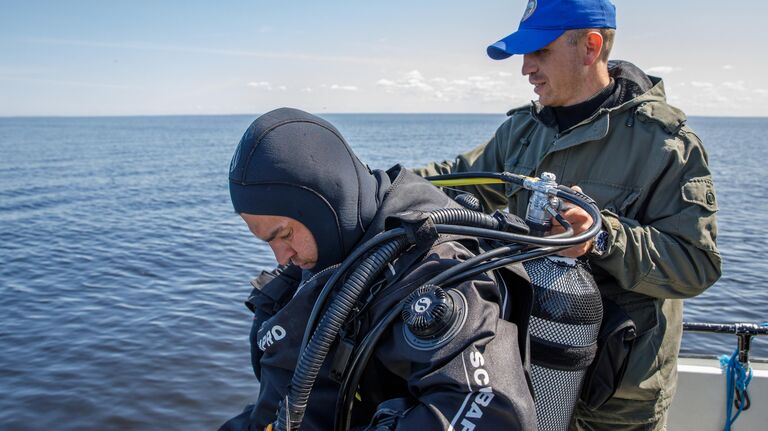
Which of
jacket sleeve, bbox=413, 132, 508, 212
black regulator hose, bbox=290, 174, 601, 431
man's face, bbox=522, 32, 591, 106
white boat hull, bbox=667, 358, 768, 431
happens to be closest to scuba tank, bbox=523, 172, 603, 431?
black regulator hose, bbox=290, 174, 601, 431

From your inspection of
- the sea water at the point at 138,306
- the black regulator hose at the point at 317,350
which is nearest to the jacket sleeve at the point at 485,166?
the black regulator hose at the point at 317,350

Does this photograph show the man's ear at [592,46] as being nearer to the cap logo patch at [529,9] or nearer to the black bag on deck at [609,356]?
the cap logo patch at [529,9]

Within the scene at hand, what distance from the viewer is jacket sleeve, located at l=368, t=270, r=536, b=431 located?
1735 millimetres

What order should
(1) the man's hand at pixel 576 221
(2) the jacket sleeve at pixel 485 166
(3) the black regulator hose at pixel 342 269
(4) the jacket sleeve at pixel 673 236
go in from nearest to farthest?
(3) the black regulator hose at pixel 342 269, (1) the man's hand at pixel 576 221, (4) the jacket sleeve at pixel 673 236, (2) the jacket sleeve at pixel 485 166

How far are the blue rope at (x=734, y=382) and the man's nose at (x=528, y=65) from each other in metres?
2.21

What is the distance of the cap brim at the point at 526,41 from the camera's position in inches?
114

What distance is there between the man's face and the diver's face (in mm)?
1506

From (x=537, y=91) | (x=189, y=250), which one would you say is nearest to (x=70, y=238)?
(x=189, y=250)

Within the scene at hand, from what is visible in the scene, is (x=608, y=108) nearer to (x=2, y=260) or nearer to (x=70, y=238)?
(x=2, y=260)

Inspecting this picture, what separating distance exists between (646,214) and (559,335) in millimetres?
931

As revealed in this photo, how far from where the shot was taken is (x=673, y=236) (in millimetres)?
2619

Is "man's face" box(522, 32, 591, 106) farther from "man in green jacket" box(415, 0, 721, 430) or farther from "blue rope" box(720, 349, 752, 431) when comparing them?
"blue rope" box(720, 349, 752, 431)

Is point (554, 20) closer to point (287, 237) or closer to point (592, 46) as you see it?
point (592, 46)

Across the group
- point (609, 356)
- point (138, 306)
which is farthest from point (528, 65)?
point (138, 306)
